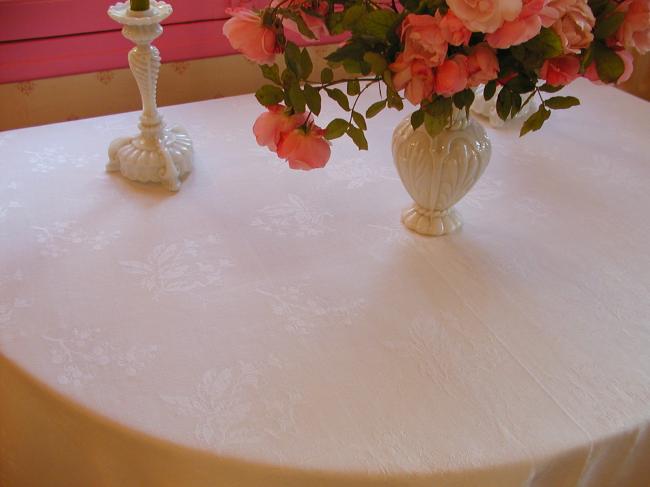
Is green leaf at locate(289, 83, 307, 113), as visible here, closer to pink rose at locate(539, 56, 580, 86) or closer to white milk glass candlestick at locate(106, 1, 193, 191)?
pink rose at locate(539, 56, 580, 86)

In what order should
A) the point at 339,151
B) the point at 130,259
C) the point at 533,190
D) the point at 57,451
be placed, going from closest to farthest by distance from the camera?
the point at 57,451, the point at 130,259, the point at 533,190, the point at 339,151

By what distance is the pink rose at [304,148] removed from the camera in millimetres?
840

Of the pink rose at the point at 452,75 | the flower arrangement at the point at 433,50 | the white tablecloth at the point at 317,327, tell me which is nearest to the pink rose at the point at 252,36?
the flower arrangement at the point at 433,50

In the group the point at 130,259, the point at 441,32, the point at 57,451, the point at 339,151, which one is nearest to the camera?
the point at 441,32

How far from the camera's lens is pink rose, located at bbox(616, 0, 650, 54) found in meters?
0.79

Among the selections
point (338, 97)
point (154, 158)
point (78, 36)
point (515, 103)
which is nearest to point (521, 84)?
point (515, 103)

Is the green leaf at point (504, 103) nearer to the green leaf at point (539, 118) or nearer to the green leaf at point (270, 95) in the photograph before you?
the green leaf at point (539, 118)

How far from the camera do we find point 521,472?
743 mm

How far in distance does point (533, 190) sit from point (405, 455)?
2.19ft

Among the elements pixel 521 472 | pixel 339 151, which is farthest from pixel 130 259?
pixel 521 472

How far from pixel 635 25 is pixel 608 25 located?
3cm

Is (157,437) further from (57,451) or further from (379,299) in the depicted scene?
(379,299)

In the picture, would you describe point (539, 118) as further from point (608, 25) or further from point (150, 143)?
point (150, 143)

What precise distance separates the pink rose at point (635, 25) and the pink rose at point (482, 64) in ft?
0.54
